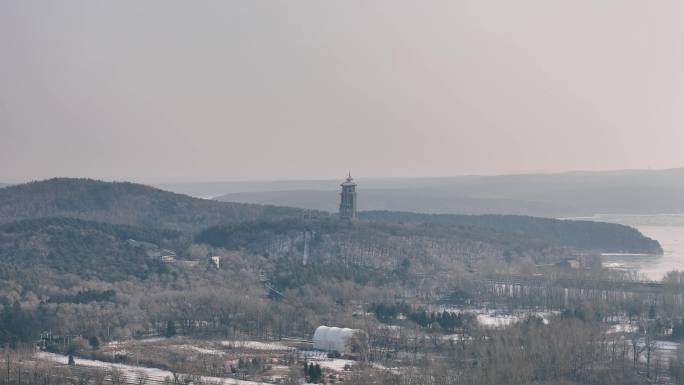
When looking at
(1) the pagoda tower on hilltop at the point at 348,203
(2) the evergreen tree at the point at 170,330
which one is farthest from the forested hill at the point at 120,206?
(2) the evergreen tree at the point at 170,330

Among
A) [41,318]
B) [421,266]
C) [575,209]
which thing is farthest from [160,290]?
[575,209]

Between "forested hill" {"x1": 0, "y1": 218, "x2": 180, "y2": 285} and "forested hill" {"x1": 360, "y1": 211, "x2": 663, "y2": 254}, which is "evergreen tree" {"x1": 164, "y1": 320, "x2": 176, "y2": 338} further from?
"forested hill" {"x1": 360, "y1": 211, "x2": 663, "y2": 254}

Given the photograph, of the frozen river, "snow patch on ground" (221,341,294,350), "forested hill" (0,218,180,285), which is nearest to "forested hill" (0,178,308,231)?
"forested hill" (0,218,180,285)

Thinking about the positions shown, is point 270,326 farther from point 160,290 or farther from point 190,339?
point 160,290

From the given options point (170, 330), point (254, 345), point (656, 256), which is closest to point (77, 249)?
point (170, 330)

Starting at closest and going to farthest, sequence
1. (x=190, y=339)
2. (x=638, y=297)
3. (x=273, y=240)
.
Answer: (x=190, y=339) → (x=638, y=297) → (x=273, y=240)
